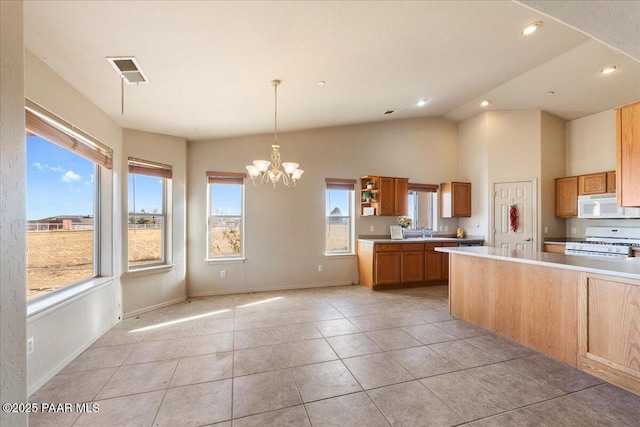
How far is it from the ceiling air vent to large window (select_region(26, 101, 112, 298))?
69 centimetres

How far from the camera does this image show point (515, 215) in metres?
5.54

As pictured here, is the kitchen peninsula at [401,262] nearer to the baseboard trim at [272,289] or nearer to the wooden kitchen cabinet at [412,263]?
the wooden kitchen cabinet at [412,263]

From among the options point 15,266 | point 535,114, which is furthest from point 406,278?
point 15,266

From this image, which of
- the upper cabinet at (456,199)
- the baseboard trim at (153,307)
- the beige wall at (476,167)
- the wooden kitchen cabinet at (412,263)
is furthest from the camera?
the upper cabinet at (456,199)

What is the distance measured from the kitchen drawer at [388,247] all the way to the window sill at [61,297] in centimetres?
415

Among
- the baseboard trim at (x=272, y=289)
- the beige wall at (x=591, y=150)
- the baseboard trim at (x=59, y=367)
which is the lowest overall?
the baseboard trim at (x=272, y=289)

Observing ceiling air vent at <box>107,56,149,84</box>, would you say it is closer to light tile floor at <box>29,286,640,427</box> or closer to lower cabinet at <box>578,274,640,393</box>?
light tile floor at <box>29,286,640,427</box>

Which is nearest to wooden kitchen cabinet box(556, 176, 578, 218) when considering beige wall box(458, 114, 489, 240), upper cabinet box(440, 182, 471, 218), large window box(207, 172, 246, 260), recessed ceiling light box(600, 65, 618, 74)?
beige wall box(458, 114, 489, 240)

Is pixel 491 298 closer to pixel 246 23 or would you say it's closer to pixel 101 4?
pixel 246 23

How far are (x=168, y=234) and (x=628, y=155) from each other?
5579mm

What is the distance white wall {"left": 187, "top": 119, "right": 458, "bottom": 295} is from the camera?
4.77 metres

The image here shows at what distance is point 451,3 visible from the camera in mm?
2342

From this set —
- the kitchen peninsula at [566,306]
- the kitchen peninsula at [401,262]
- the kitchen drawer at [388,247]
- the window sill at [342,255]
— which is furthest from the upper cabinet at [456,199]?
the kitchen peninsula at [566,306]

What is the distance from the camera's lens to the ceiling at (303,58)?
1990mm
